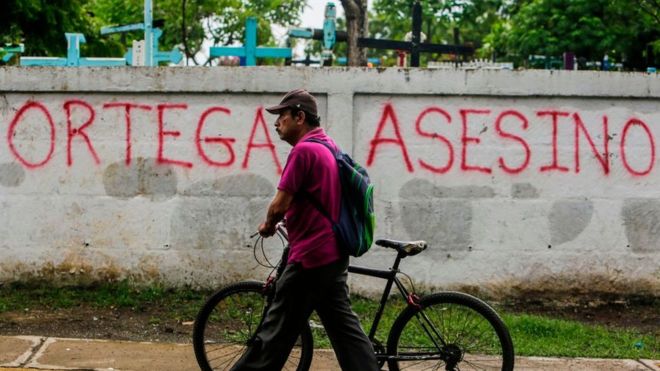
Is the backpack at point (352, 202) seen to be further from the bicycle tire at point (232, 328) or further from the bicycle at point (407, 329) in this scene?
the bicycle tire at point (232, 328)

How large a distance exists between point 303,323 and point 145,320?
2588 mm

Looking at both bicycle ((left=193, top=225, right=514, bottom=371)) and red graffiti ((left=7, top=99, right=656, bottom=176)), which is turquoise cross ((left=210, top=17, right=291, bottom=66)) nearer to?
red graffiti ((left=7, top=99, right=656, bottom=176))

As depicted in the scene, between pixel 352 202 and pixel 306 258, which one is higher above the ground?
pixel 352 202

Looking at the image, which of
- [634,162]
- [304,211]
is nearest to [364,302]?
[634,162]

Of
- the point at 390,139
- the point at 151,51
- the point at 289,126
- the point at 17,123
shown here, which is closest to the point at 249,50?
the point at 151,51

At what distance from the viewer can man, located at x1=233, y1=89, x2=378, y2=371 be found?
4.25 m

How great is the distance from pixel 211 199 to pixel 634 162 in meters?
3.54

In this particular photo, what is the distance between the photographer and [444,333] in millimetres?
4824

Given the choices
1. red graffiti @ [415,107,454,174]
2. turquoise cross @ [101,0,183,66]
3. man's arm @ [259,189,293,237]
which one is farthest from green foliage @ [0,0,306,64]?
man's arm @ [259,189,293,237]

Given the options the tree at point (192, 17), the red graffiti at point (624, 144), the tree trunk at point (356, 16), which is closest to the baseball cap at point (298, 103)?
the red graffiti at point (624, 144)

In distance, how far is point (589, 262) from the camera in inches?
284

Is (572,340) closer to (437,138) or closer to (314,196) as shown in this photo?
(437,138)

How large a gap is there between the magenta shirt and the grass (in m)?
1.85

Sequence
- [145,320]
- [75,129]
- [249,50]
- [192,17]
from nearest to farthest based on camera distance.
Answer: [145,320] → [75,129] → [249,50] → [192,17]
